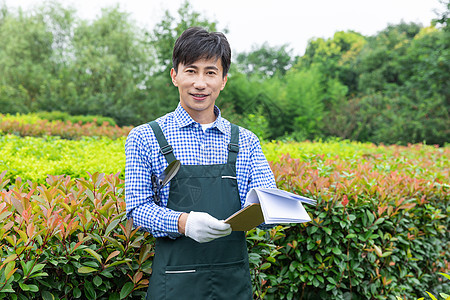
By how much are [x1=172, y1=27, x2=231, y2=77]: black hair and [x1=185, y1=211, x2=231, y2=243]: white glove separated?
2.22 ft

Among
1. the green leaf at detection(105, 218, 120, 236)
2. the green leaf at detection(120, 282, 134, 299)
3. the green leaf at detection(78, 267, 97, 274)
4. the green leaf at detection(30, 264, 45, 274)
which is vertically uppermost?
the green leaf at detection(105, 218, 120, 236)

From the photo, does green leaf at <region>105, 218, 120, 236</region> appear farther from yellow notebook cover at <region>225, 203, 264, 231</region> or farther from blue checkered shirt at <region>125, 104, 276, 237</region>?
yellow notebook cover at <region>225, 203, 264, 231</region>

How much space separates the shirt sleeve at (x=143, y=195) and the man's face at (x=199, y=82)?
10.0 inches

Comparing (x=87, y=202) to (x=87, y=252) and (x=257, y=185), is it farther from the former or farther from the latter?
(x=257, y=185)

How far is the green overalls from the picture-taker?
5.19 ft

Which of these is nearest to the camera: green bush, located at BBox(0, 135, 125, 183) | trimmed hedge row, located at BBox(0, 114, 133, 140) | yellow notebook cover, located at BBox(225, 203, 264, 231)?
yellow notebook cover, located at BBox(225, 203, 264, 231)

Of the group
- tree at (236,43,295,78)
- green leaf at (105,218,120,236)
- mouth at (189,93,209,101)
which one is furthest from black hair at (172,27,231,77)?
tree at (236,43,295,78)

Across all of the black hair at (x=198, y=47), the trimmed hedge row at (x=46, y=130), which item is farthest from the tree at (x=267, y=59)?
the black hair at (x=198, y=47)

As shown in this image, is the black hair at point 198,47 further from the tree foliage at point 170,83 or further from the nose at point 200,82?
the tree foliage at point 170,83

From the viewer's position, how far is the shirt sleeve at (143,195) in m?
1.52

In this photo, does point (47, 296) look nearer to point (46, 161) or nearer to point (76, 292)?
point (76, 292)

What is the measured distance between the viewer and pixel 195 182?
1.61 m

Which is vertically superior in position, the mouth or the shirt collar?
the mouth

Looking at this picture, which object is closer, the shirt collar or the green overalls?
the green overalls
